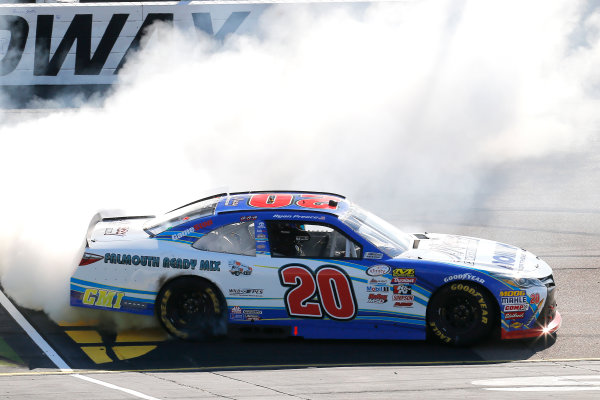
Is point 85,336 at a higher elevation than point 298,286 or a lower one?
lower

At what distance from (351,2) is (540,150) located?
4991mm

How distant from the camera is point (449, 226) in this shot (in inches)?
486

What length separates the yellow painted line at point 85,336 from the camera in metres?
8.12

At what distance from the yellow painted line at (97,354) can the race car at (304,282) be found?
1.27 ft

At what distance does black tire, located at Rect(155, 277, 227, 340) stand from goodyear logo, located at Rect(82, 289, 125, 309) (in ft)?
1.17

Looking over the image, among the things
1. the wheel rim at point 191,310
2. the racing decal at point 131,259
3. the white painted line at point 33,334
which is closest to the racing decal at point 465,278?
the wheel rim at point 191,310

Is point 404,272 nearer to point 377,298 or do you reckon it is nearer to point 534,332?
point 377,298

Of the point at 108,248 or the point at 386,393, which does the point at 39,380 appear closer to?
the point at 108,248

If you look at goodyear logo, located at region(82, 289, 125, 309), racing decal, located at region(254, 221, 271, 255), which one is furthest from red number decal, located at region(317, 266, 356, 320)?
goodyear logo, located at region(82, 289, 125, 309)

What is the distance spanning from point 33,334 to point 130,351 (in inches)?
40.9

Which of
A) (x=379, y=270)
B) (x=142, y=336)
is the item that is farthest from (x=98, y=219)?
(x=379, y=270)

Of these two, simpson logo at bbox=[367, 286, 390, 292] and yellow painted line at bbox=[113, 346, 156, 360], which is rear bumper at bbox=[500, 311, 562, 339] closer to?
simpson logo at bbox=[367, 286, 390, 292]

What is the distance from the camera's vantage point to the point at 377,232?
835 centimetres

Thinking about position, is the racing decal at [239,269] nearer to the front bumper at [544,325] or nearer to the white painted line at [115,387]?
the white painted line at [115,387]
